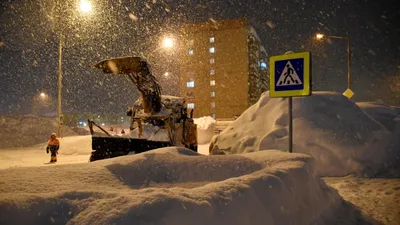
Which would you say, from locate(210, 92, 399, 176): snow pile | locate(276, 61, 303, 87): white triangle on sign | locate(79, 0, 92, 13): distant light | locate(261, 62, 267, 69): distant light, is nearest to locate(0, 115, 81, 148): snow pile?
locate(79, 0, 92, 13): distant light

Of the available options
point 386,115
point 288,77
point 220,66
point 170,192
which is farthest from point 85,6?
point 220,66

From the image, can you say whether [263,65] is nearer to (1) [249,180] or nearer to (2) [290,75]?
(2) [290,75]

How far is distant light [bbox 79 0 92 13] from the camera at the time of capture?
44.5ft

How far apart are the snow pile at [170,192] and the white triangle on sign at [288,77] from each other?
152 centimetres

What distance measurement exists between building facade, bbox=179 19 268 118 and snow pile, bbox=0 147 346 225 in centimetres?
4851

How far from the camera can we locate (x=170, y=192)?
9.18 feet

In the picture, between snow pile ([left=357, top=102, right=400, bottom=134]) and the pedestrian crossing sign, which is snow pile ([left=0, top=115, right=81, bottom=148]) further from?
snow pile ([left=357, top=102, right=400, bottom=134])

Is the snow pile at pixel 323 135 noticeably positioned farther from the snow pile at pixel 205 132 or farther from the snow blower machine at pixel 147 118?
the snow pile at pixel 205 132

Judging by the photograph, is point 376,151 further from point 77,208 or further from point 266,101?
point 77,208

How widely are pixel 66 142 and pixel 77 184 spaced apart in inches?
684

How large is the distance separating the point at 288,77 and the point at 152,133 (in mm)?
6269

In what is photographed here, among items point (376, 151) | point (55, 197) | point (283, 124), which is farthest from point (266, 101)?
point (55, 197)

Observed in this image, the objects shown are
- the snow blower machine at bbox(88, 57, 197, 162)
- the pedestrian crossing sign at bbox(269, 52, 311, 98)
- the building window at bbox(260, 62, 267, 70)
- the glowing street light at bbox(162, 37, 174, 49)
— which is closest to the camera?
the pedestrian crossing sign at bbox(269, 52, 311, 98)

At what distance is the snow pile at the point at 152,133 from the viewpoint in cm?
1047
